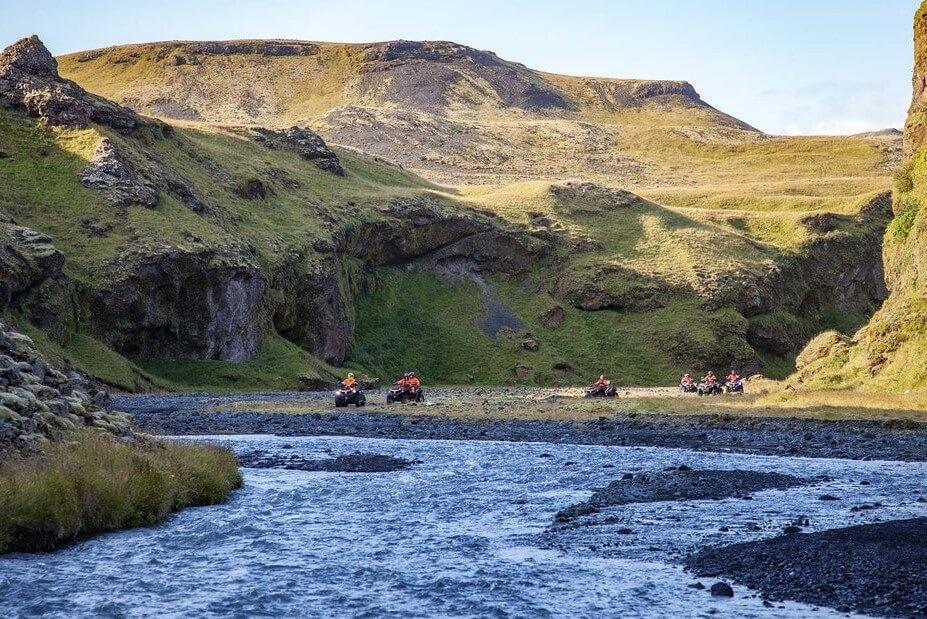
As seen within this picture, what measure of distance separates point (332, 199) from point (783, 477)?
86.6 metres

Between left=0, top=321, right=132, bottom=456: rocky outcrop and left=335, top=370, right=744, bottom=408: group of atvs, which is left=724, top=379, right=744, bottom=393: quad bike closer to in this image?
left=335, top=370, right=744, bottom=408: group of atvs

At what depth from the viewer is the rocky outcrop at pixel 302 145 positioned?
4823 inches

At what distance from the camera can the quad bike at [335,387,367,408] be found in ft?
186

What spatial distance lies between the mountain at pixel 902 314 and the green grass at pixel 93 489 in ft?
108

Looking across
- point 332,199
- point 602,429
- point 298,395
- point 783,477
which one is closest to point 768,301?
point 332,199

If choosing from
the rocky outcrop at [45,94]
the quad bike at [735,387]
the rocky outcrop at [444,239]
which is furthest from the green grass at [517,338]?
the rocky outcrop at [45,94]

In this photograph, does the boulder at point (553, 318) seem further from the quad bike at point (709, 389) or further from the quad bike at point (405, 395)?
the quad bike at point (405, 395)

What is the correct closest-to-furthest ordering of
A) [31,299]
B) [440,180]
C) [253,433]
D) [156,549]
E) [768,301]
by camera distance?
[156,549] < [253,433] < [31,299] < [768,301] < [440,180]

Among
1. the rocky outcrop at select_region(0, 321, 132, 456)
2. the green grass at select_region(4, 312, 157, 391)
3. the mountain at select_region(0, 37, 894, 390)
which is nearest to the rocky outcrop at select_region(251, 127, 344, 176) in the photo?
the mountain at select_region(0, 37, 894, 390)

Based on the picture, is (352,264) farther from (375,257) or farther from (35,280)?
(35,280)

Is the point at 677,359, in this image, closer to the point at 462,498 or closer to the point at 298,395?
the point at 298,395

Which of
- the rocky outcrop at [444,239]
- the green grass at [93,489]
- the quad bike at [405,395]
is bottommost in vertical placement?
the quad bike at [405,395]

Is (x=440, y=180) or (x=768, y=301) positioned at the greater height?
(x=440, y=180)

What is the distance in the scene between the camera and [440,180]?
191000 mm
